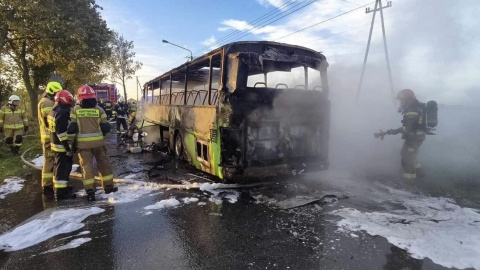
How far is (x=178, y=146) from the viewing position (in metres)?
7.92

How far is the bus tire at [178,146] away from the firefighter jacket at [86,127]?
2.63 m

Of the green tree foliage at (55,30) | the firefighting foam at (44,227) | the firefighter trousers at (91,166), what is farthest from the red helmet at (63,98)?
the green tree foliage at (55,30)

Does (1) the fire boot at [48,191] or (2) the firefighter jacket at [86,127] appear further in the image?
(1) the fire boot at [48,191]

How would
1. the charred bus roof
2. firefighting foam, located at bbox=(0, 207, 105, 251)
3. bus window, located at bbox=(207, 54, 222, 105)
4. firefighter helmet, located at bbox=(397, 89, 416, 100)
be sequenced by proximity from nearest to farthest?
firefighting foam, located at bbox=(0, 207, 105, 251) < the charred bus roof < bus window, located at bbox=(207, 54, 222, 105) < firefighter helmet, located at bbox=(397, 89, 416, 100)

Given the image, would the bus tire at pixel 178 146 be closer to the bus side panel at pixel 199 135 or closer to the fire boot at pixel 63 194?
the bus side panel at pixel 199 135

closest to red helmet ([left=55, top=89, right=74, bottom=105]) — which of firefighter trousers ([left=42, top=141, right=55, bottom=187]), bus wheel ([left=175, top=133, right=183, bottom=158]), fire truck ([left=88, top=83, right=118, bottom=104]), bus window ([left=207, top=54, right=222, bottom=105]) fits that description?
firefighter trousers ([left=42, top=141, right=55, bottom=187])

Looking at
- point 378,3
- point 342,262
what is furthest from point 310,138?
point 378,3

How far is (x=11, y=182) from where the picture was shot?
6457 millimetres

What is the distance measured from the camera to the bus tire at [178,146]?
25.3ft

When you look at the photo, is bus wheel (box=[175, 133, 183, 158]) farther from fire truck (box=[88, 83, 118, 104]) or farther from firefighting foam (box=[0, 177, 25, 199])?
fire truck (box=[88, 83, 118, 104])

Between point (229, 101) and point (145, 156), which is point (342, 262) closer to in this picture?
point (229, 101)

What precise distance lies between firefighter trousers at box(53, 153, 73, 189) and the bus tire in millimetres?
2796

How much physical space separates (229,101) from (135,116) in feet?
31.3

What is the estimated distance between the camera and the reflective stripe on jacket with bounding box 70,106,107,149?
5023 mm
